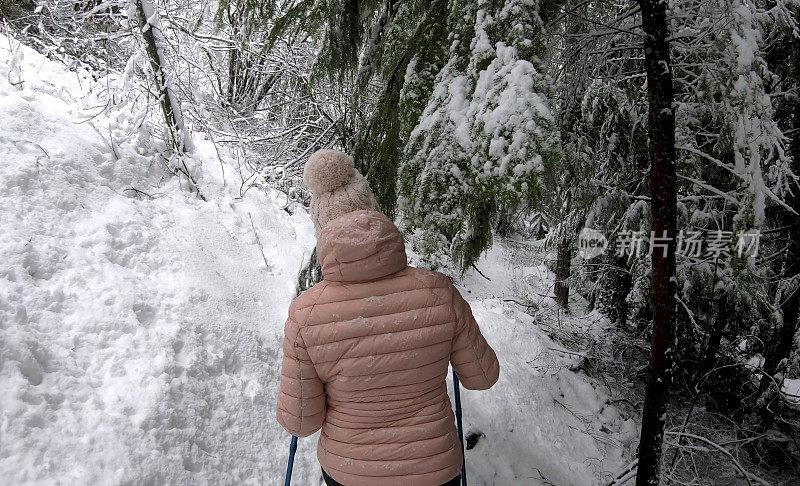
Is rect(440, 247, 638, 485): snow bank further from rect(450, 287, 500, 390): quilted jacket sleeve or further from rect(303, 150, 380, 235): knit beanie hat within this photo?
rect(303, 150, 380, 235): knit beanie hat

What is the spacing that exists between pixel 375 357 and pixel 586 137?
4.20 metres

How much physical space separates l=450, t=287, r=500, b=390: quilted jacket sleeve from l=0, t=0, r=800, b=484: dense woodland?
39cm

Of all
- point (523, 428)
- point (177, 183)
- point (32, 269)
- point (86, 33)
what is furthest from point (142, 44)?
point (523, 428)

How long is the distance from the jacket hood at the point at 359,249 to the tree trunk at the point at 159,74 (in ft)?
14.1

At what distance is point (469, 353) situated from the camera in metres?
1.77

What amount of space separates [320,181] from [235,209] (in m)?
3.81

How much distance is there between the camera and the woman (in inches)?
62.7

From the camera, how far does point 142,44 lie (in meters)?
5.14

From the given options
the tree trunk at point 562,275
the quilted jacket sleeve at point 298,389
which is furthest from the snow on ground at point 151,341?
the tree trunk at point 562,275

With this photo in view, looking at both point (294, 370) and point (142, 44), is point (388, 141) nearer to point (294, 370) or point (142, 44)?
point (294, 370)

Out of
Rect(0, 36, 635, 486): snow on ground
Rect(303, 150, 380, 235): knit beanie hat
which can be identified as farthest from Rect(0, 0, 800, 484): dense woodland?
Rect(0, 36, 635, 486): snow on ground

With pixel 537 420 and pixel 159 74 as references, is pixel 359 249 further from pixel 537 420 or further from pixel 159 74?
pixel 159 74

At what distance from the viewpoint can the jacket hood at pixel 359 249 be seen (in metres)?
1.55

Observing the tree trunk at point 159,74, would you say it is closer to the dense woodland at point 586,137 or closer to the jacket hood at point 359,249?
the dense woodland at point 586,137
